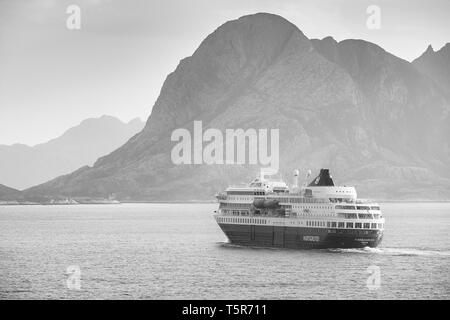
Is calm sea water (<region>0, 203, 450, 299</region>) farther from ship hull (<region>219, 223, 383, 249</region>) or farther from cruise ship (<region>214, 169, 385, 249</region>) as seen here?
cruise ship (<region>214, 169, 385, 249</region>)

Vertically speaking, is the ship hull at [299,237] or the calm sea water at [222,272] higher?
the ship hull at [299,237]

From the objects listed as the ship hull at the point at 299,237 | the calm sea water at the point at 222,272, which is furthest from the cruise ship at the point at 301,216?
the calm sea water at the point at 222,272

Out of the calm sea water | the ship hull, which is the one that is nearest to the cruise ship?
the ship hull

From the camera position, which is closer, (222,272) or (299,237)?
(222,272)

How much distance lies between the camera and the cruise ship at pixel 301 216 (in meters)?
147

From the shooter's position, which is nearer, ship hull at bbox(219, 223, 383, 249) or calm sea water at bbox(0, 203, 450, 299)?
calm sea water at bbox(0, 203, 450, 299)

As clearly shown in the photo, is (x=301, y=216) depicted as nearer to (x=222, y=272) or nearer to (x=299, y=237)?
(x=299, y=237)

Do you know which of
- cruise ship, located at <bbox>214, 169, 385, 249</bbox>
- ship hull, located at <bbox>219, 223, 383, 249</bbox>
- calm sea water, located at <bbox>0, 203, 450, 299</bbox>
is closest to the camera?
calm sea water, located at <bbox>0, 203, 450, 299</bbox>

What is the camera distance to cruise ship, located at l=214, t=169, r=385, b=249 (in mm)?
147000

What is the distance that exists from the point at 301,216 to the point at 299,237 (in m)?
3.71

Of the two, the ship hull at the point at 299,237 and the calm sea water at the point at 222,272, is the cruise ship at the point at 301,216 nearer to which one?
the ship hull at the point at 299,237

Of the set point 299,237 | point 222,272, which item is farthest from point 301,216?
point 222,272

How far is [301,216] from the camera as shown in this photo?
153 metres
